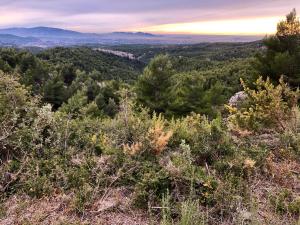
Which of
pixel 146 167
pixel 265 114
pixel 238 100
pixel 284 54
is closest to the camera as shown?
pixel 146 167

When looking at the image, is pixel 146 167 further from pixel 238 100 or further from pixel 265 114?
pixel 238 100

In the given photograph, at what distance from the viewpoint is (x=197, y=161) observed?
3855 millimetres

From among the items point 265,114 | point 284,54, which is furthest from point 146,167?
→ point 284,54

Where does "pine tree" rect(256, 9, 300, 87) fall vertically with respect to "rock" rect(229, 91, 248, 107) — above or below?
above

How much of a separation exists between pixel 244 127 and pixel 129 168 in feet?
6.24

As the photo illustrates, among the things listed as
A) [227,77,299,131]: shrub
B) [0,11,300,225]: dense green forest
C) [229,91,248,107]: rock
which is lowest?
[229,91,248,107]: rock

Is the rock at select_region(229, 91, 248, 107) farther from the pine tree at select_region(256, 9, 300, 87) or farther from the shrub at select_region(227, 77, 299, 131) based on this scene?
the pine tree at select_region(256, 9, 300, 87)

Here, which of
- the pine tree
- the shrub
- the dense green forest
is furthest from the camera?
the pine tree

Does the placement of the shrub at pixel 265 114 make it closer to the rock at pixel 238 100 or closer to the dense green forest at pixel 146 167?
the dense green forest at pixel 146 167

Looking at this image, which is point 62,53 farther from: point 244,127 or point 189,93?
point 244,127

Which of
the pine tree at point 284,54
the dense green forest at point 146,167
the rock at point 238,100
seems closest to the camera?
the dense green forest at point 146,167

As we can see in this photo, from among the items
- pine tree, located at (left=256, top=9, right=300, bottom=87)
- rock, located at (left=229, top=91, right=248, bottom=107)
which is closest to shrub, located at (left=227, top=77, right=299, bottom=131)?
rock, located at (left=229, top=91, right=248, bottom=107)

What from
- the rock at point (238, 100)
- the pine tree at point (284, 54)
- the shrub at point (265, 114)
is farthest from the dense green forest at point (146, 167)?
the pine tree at point (284, 54)

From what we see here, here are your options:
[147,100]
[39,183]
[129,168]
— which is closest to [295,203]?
[129,168]
